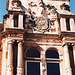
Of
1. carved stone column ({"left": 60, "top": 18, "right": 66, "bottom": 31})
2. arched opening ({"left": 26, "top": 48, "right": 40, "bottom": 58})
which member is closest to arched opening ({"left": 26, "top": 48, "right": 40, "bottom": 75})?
arched opening ({"left": 26, "top": 48, "right": 40, "bottom": 58})

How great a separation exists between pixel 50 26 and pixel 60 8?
167cm

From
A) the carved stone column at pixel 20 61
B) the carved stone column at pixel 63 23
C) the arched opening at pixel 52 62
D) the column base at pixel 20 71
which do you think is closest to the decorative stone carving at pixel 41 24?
the carved stone column at pixel 63 23

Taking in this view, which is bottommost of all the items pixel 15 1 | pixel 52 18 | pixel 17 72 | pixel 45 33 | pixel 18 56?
pixel 17 72

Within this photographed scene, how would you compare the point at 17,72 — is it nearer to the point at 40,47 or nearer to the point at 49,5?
the point at 40,47

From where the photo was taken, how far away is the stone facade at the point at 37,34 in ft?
48.8

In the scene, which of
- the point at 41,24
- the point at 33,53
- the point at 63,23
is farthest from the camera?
the point at 41,24

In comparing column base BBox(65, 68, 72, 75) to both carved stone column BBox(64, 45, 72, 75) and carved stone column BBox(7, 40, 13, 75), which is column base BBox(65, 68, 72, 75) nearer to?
carved stone column BBox(64, 45, 72, 75)

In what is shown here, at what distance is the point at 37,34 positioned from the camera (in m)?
16.0

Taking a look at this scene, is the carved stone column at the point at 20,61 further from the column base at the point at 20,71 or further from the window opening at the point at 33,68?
the window opening at the point at 33,68

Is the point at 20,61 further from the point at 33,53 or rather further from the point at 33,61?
the point at 33,53

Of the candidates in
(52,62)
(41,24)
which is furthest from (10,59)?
(41,24)

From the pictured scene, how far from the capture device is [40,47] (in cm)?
1580

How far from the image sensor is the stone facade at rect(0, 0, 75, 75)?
585 inches

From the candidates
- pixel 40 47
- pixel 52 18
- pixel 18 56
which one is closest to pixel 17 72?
pixel 18 56
